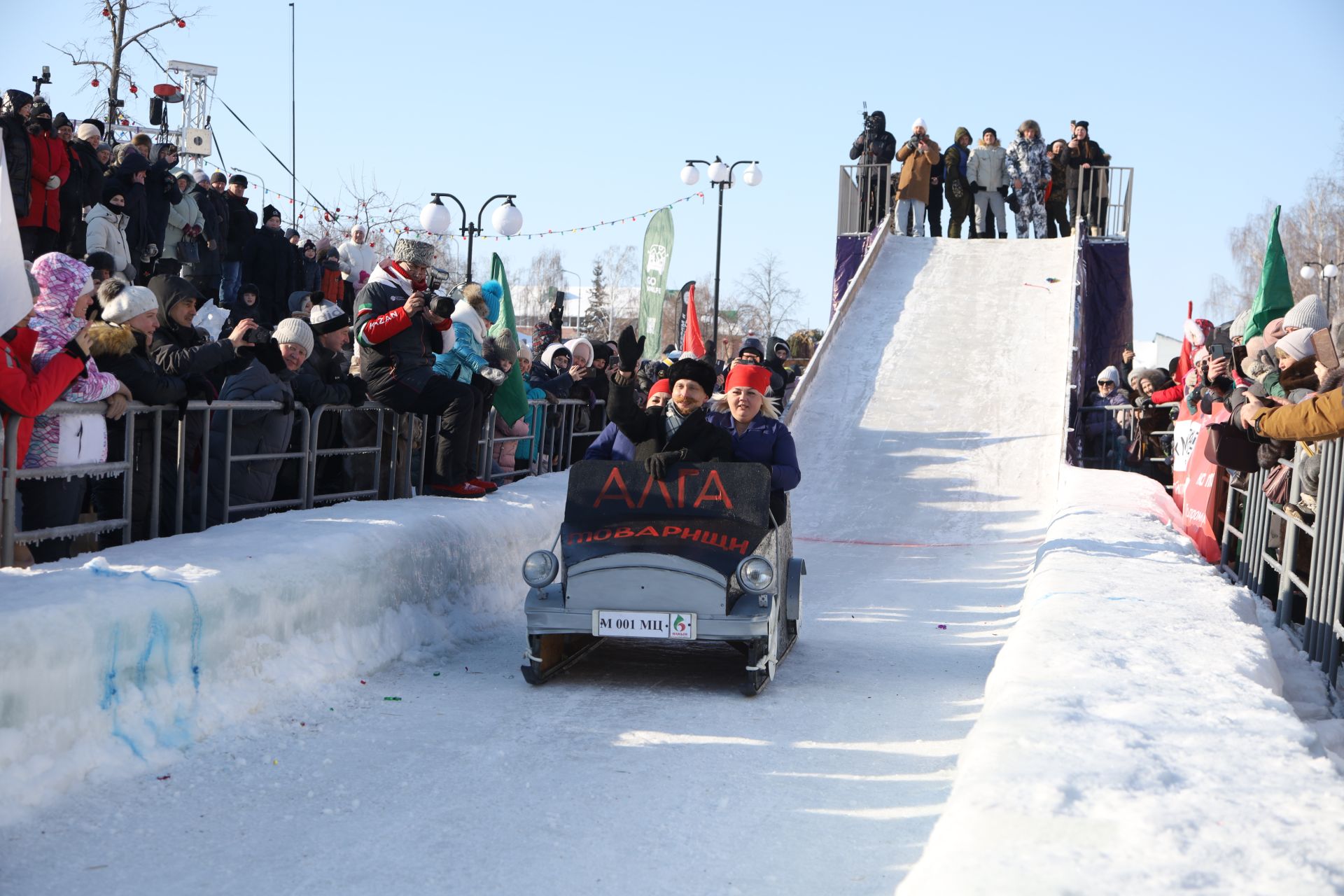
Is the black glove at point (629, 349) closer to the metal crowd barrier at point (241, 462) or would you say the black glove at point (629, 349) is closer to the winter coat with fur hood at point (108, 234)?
the metal crowd barrier at point (241, 462)

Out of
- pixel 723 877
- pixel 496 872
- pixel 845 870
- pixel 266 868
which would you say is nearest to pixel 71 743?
pixel 266 868

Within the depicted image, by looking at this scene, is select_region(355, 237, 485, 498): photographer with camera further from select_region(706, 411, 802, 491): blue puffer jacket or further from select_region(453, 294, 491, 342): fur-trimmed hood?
select_region(706, 411, 802, 491): blue puffer jacket

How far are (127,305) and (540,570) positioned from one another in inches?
94.2

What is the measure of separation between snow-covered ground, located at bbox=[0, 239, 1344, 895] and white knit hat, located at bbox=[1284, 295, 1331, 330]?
163 cm

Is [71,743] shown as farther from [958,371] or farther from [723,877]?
[958,371]

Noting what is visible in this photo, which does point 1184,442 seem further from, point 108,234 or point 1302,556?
point 108,234

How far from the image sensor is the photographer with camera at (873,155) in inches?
958

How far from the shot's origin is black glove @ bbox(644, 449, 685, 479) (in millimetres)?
6387

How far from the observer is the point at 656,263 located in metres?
24.7

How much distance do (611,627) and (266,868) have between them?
251 cm

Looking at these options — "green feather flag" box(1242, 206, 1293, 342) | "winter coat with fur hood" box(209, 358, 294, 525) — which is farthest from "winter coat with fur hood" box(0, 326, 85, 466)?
"green feather flag" box(1242, 206, 1293, 342)

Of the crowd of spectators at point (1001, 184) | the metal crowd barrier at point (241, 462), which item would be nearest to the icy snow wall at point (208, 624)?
the metal crowd barrier at point (241, 462)

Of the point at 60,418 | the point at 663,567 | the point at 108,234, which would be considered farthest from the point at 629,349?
the point at 108,234

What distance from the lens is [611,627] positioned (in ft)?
19.2
